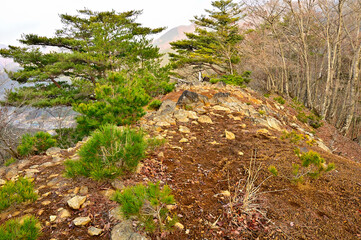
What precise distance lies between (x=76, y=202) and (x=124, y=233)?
27.6 inches

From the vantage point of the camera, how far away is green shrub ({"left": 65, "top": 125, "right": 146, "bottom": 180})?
7.43 feet

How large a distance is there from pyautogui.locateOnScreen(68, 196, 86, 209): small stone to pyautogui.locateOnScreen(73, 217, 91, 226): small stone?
178mm

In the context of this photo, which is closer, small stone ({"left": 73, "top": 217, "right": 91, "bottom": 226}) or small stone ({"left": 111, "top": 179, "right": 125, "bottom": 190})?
small stone ({"left": 73, "top": 217, "right": 91, "bottom": 226})

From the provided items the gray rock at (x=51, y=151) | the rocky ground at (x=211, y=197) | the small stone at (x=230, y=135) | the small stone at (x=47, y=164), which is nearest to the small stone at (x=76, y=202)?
the rocky ground at (x=211, y=197)

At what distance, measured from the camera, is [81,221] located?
1742mm

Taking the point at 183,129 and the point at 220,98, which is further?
the point at 220,98

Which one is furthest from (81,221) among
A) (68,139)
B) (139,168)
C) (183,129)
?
(68,139)

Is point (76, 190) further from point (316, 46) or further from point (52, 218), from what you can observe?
point (316, 46)

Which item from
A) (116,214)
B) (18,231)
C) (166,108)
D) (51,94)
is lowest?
(116,214)

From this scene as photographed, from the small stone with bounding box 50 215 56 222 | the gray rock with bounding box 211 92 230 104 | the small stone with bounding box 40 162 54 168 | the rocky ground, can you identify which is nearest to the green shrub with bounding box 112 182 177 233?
the rocky ground

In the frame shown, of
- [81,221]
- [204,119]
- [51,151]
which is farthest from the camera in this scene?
[204,119]

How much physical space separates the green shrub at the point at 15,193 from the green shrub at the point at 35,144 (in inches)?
78.1

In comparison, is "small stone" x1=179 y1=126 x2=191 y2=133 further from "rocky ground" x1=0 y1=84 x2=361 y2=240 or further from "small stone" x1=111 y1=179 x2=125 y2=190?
"small stone" x1=111 y1=179 x2=125 y2=190

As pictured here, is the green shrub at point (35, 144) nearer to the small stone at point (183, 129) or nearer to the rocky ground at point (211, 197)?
the rocky ground at point (211, 197)
